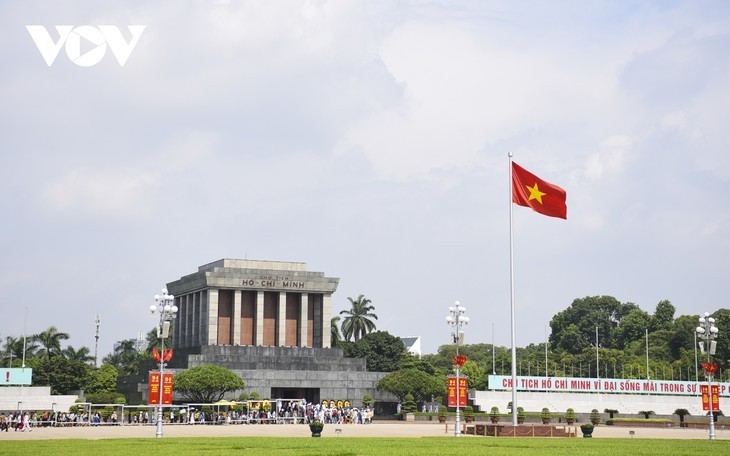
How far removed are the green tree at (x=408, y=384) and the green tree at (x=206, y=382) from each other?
12.1 meters

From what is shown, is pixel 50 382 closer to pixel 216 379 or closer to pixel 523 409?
pixel 216 379

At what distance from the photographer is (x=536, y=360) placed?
120 m

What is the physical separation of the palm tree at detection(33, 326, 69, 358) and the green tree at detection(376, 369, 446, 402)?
3712 cm

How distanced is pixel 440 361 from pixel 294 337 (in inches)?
2169

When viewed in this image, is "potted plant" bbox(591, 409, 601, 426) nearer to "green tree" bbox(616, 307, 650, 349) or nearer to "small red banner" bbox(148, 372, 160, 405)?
"small red banner" bbox(148, 372, 160, 405)

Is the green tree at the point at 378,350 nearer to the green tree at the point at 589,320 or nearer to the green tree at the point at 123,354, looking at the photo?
the green tree at the point at 123,354

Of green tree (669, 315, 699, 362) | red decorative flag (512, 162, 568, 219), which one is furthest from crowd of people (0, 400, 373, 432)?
green tree (669, 315, 699, 362)

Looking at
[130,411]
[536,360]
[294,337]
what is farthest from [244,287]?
[536,360]

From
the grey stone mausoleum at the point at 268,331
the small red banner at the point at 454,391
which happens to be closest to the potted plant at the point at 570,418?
the grey stone mausoleum at the point at 268,331

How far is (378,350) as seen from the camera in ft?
353

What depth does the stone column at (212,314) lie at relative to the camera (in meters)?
85.2

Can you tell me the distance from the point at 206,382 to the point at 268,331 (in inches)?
718

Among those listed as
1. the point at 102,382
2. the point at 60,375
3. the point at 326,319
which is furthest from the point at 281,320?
the point at 60,375

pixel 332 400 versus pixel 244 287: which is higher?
pixel 244 287
